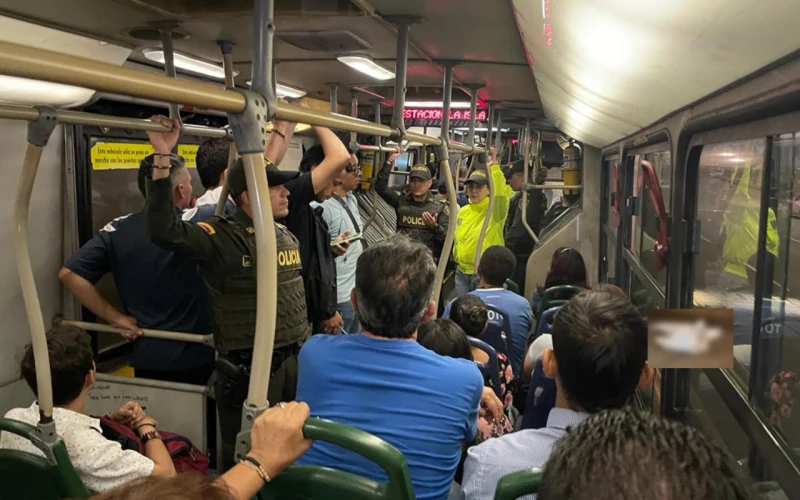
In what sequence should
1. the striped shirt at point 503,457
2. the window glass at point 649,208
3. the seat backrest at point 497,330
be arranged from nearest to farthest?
the striped shirt at point 503,457
the seat backrest at point 497,330
the window glass at point 649,208

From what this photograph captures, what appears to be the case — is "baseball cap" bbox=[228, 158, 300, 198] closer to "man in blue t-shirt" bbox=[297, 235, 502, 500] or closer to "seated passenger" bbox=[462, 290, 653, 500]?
"man in blue t-shirt" bbox=[297, 235, 502, 500]

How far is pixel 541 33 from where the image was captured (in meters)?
1.79

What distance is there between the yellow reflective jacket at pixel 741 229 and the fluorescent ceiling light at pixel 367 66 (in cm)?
212

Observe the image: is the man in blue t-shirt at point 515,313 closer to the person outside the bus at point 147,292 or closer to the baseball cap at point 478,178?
the person outside the bus at point 147,292

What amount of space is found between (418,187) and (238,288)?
3.35 meters

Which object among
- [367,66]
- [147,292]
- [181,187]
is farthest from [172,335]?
[367,66]

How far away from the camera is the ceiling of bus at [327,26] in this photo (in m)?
2.40

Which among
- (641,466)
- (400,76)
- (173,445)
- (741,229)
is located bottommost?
(173,445)

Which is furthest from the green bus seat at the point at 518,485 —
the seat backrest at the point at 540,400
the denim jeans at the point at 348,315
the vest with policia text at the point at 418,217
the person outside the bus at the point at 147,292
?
the vest with policia text at the point at 418,217

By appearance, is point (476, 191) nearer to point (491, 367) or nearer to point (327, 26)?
point (327, 26)

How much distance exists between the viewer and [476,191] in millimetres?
5242

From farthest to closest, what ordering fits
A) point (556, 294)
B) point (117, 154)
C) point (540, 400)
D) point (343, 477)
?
point (556, 294), point (117, 154), point (540, 400), point (343, 477)

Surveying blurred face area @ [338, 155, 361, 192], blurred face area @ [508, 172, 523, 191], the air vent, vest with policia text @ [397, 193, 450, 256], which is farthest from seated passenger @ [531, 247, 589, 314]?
blurred face area @ [508, 172, 523, 191]

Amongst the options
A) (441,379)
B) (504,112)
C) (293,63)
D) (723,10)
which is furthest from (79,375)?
(504,112)
